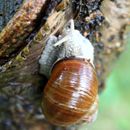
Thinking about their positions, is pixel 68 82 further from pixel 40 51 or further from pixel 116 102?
pixel 116 102

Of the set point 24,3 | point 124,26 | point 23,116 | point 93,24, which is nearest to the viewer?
point 24,3

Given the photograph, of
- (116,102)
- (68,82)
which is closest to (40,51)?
(68,82)

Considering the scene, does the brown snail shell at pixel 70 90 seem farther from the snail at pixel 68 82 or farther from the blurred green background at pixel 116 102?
the blurred green background at pixel 116 102

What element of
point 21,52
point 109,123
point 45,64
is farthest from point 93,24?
Answer: point 109,123

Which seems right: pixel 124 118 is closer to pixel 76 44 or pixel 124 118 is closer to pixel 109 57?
pixel 109 57

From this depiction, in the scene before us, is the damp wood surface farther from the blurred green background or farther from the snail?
the blurred green background

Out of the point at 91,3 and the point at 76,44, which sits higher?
the point at 91,3
